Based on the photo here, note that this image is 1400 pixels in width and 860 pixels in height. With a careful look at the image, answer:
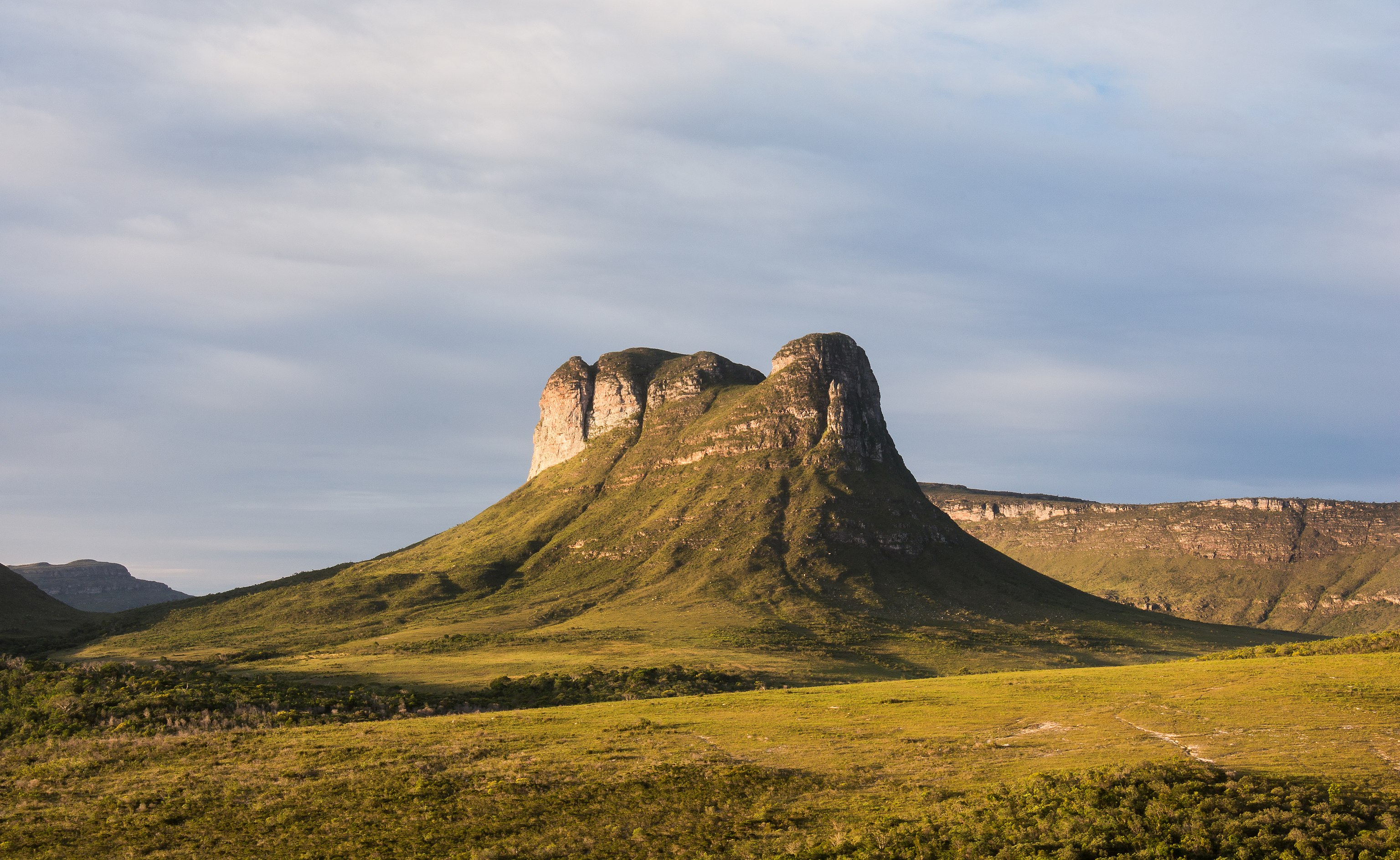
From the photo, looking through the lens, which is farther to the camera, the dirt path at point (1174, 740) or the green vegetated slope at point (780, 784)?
the dirt path at point (1174, 740)

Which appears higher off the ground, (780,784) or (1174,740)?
(1174,740)

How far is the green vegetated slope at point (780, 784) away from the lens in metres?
32.2

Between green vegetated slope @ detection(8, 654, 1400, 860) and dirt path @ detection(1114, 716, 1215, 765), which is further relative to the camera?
dirt path @ detection(1114, 716, 1215, 765)

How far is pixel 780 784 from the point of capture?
41.0 metres

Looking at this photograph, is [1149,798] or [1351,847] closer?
[1351,847]

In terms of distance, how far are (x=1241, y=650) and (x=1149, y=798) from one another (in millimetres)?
66279

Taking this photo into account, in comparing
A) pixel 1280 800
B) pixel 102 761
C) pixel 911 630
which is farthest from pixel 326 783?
pixel 911 630

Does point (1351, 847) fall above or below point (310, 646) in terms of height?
above

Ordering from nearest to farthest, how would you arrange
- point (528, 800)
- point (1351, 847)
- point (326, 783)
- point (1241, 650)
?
1. point (1351, 847)
2. point (528, 800)
3. point (326, 783)
4. point (1241, 650)

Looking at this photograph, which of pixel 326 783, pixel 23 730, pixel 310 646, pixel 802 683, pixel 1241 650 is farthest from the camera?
pixel 310 646

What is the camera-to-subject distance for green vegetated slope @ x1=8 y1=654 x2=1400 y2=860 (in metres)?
32.2

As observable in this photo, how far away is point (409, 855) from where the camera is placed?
33312 millimetres

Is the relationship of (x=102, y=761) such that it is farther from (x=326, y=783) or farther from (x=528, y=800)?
(x=528, y=800)

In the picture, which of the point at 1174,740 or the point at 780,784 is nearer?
the point at 780,784
